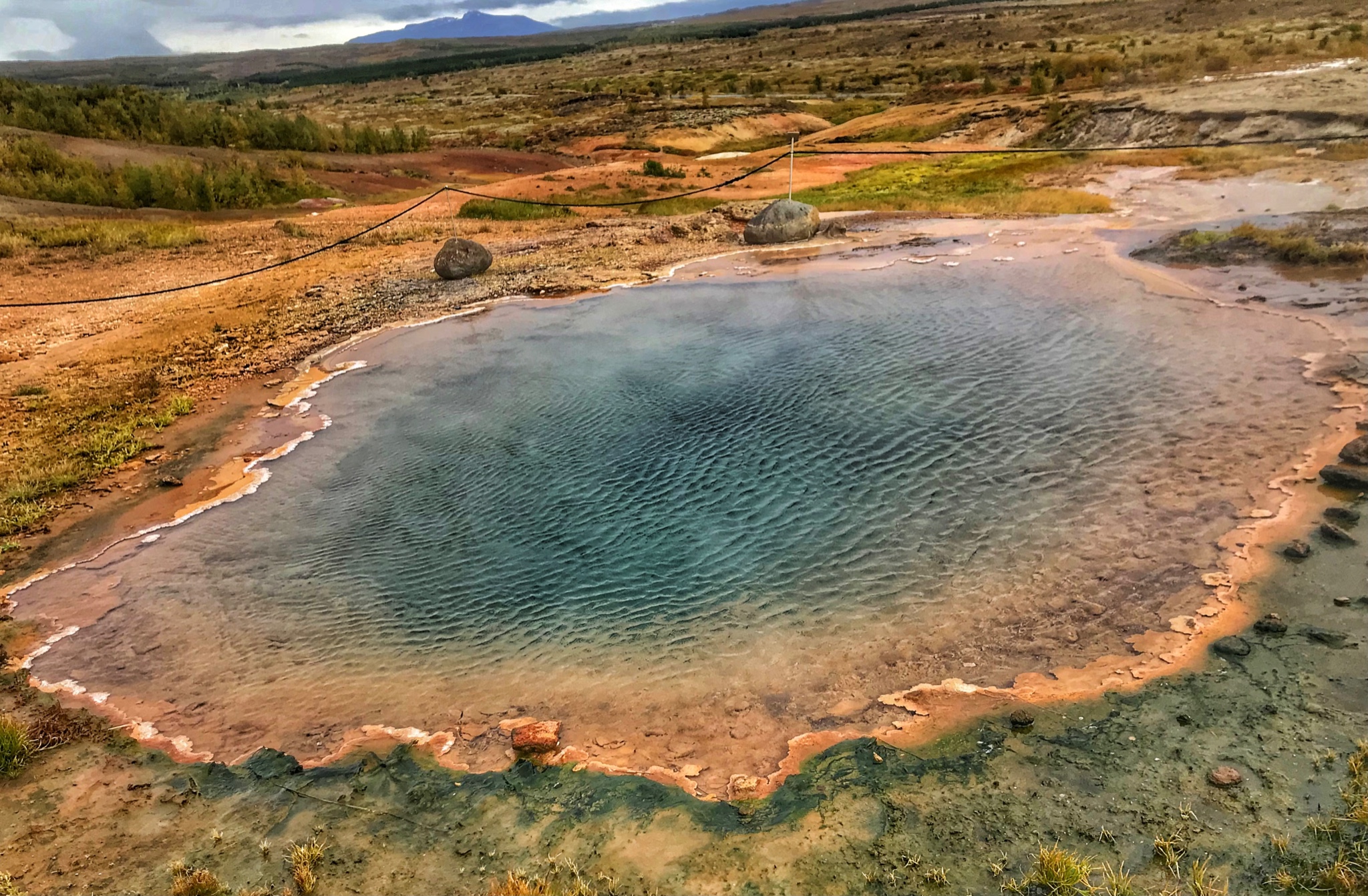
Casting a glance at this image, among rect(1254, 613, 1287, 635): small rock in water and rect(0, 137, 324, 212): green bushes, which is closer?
rect(1254, 613, 1287, 635): small rock in water

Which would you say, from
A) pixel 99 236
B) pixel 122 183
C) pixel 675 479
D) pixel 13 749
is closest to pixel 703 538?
pixel 675 479

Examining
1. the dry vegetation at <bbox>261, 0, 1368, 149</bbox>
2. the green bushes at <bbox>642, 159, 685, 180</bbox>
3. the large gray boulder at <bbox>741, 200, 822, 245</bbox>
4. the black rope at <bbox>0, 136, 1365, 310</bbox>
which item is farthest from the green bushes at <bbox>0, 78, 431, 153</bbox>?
the large gray boulder at <bbox>741, 200, 822, 245</bbox>

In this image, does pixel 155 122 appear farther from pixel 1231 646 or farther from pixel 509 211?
pixel 1231 646

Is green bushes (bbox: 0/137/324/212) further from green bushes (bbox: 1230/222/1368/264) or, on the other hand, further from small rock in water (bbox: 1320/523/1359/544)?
small rock in water (bbox: 1320/523/1359/544)

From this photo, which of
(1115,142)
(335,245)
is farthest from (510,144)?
(1115,142)

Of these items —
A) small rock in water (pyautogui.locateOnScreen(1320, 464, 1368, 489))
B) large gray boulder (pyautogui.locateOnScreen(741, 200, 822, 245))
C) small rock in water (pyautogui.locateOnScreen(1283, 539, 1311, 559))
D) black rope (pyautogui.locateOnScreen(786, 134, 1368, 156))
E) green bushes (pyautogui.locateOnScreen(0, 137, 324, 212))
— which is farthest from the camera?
green bushes (pyautogui.locateOnScreen(0, 137, 324, 212))

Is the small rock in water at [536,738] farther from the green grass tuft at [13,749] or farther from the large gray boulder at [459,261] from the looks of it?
the large gray boulder at [459,261]

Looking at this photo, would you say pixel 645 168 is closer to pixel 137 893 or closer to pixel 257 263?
pixel 257 263
